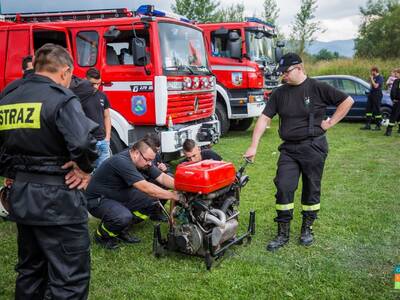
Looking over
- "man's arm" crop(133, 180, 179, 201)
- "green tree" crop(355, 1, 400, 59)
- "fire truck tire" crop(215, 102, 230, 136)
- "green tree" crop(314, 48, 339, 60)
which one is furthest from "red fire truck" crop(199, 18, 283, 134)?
"green tree" crop(314, 48, 339, 60)

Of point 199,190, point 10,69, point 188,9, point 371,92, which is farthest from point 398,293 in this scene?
point 188,9

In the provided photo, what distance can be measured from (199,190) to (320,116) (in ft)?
5.01

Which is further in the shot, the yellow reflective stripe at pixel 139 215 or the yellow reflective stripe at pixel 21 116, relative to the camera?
the yellow reflective stripe at pixel 139 215

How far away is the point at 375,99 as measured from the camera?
12148 millimetres

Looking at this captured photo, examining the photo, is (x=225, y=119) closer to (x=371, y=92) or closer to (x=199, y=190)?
(x=371, y=92)

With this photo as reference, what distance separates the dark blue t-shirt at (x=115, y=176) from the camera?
409cm

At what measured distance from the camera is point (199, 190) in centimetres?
359

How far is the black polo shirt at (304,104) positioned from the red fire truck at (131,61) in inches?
94.6

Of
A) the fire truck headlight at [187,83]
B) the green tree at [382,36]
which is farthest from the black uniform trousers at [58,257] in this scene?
the green tree at [382,36]

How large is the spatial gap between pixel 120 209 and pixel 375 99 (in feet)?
33.0

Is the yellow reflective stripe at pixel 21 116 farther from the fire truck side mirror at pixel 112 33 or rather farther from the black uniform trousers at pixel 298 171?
the fire truck side mirror at pixel 112 33

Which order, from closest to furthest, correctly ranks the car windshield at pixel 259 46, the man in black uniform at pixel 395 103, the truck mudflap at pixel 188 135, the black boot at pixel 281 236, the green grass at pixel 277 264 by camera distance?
the green grass at pixel 277 264, the black boot at pixel 281 236, the truck mudflap at pixel 188 135, the car windshield at pixel 259 46, the man in black uniform at pixel 395 103

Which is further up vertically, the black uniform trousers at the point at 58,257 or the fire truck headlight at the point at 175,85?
the fire truck headlight at the point at 175,85

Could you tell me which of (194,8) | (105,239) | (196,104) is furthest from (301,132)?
(194,8)
